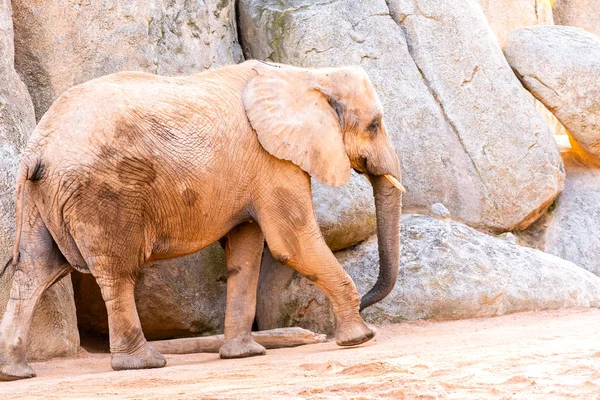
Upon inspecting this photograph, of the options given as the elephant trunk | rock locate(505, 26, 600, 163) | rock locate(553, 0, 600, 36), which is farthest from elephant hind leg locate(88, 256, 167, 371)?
rock locate(553, 0, 600, 36)

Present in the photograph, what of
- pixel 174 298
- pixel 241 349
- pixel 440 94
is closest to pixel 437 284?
pixel 241 349

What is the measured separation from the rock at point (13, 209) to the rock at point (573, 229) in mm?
4444

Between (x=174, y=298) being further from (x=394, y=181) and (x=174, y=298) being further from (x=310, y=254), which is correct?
(x=394, y=181)

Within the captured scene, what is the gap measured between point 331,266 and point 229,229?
701 mm

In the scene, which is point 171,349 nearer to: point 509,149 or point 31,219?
point 31,219

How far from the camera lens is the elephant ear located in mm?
6742

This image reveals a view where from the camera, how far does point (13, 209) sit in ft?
22.3

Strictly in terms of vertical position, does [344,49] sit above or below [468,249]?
above

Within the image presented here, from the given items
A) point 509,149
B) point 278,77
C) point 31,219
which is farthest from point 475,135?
point 31,219

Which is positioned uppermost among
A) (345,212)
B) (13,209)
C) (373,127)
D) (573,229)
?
(373,127)

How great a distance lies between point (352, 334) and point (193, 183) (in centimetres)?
144

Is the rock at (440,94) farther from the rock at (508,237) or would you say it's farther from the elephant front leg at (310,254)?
the elephant front leg at (310,254)

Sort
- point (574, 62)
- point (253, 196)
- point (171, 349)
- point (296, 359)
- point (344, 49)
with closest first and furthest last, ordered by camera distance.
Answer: point (296, 359) < point (253, 196) < point (171, 349) < point (344, 49) < point (574, 62)

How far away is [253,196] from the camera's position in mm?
6781
